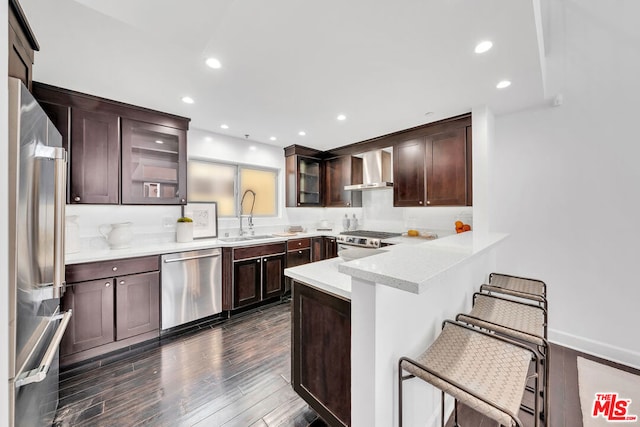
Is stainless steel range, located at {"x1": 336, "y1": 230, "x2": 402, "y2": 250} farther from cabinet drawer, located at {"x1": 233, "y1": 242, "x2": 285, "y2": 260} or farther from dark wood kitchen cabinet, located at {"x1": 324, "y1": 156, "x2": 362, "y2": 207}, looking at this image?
cabinet drawer, located at {"x1": 233, "y1": 242, "x2": 285, "y2": 260}

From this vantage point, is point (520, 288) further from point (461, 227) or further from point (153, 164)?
point (153, 164)

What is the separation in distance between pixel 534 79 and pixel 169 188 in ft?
12.7

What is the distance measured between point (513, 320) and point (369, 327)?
107 centimetres

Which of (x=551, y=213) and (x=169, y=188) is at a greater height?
(x=169, y=188)

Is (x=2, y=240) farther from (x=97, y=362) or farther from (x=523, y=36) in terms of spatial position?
(x=523, y=36)

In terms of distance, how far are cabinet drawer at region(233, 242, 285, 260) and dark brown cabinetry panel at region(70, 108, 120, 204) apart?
1390 millimetres

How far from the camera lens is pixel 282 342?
242cm

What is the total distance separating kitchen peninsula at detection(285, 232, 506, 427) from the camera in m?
1.01

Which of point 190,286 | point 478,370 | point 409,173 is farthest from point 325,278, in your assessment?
point 409,173

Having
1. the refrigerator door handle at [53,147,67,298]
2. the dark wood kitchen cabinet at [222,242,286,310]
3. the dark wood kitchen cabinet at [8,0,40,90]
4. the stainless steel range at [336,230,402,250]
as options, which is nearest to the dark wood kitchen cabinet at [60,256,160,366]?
the dark wood kitchen cabinet at [222,242,286,310]

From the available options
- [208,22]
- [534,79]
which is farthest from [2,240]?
[534,79]

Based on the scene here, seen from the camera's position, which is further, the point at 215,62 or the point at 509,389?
the point at 215,62

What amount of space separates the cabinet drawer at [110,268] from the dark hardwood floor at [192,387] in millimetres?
780

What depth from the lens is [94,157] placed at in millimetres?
2369
